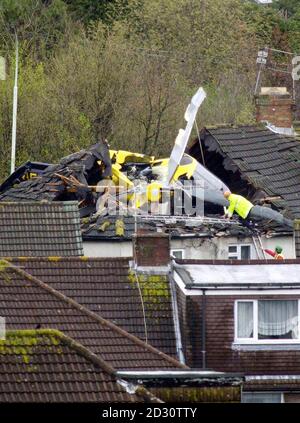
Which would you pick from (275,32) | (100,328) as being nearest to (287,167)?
(100,328)

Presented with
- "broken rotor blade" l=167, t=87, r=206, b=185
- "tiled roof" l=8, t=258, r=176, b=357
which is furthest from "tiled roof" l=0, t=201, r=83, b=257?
"broken rotor blade" l=167, t=87, r=206, b=185

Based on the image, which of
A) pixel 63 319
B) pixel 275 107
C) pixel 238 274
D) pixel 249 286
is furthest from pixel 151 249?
pixel 275 107

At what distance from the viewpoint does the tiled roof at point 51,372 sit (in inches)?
735

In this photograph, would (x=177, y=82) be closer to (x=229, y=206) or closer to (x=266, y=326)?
(x=229, y=206)

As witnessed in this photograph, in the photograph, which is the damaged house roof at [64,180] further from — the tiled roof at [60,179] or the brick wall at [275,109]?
the brick wall at [275,109]

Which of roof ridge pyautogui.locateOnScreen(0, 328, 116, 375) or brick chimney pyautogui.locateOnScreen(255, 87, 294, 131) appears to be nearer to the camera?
roof ridge pyautogui.locateOnScreen(0, 328, 116, 375)

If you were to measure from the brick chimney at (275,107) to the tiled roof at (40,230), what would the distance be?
10265 mm

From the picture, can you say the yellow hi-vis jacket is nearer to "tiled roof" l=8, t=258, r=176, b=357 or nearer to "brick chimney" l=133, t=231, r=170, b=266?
"brick chimney" l=133, t=231, r=170, b=266

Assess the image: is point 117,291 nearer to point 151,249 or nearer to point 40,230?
point 151,249

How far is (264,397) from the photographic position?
80.3 ft

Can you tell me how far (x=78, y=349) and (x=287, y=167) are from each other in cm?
1714

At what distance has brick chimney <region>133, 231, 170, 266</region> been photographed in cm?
2523

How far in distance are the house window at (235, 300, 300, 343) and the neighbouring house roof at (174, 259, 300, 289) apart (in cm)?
30

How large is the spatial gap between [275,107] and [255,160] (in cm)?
313
